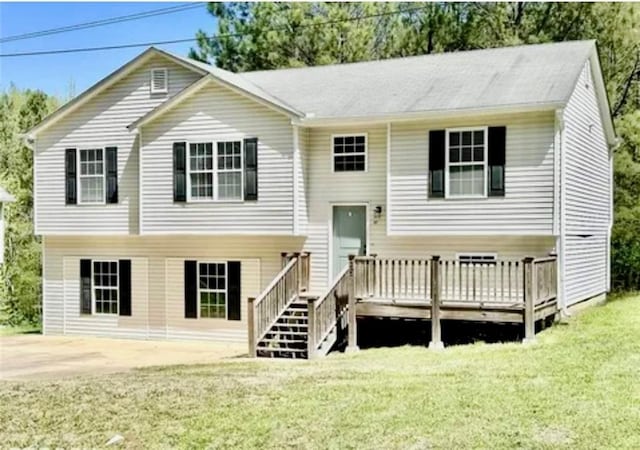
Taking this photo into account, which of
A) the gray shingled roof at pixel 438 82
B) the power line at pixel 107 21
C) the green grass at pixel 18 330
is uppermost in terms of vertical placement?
the power line at pixel 107 21

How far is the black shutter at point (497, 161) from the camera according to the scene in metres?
14.1

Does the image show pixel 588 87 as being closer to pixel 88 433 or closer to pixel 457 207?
pixel 457 207

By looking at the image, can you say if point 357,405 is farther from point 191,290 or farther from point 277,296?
point 191,290

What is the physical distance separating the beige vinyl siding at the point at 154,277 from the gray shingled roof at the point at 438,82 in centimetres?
361

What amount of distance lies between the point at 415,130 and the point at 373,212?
2066 millimetres

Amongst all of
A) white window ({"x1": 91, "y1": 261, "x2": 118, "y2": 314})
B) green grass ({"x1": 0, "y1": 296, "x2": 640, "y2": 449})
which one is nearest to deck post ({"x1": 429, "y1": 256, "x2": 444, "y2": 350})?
green grass ({"x1": 0, "y1": 296, "x2": 640, "y2": 449})

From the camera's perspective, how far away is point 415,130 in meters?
14.9

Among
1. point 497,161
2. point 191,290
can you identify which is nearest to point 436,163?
point 497,161

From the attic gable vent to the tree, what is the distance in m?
6.11

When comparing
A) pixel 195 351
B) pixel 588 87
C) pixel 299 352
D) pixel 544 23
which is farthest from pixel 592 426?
pixel 544 23

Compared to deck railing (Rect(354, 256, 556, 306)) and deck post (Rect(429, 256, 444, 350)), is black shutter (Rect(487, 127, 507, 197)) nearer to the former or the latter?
deck railing (Rect(354, 256, 556, 306))

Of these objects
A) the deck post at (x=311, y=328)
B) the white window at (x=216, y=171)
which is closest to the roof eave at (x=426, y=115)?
the white window at (x=216, y=171)

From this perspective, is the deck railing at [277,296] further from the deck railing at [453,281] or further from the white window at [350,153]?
the white window at [350,153]

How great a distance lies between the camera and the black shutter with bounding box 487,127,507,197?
14.1 meters
